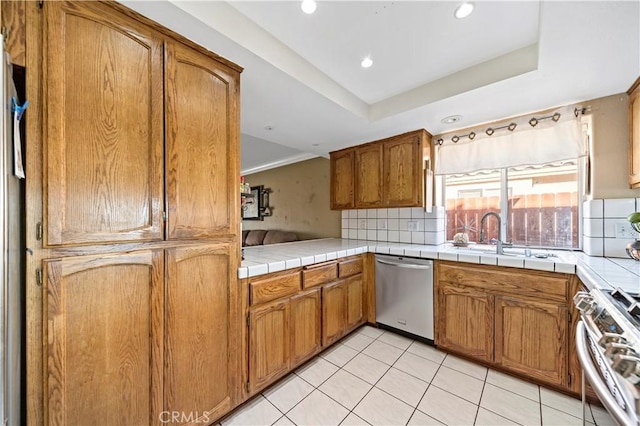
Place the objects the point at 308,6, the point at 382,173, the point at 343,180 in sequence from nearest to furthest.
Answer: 1. the point at 308,6
2. the point at 382,173
3. the point at 343,180

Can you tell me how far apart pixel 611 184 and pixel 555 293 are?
99 centimetres

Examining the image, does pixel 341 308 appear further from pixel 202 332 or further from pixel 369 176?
pixel 369 176

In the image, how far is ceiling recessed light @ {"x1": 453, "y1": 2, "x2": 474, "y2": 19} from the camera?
1.22 metres

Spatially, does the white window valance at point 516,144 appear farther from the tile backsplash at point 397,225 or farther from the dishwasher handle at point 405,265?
the dishwasher handle at point 405,265

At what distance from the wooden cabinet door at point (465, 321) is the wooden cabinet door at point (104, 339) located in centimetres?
209

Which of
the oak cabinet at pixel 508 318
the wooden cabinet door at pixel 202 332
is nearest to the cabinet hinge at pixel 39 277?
the wooden cabinet door at pixel 202 332

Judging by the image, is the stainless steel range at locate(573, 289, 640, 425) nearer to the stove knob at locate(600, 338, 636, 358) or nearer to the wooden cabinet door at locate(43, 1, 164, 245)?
the stove knob at locate(600, 338, 636, 358)

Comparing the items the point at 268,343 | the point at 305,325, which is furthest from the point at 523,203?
the point at 268,343

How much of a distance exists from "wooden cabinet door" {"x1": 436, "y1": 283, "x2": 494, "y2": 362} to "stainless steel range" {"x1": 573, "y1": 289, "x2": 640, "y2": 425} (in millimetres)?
819

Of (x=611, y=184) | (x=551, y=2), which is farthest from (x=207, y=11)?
(x=611, y=184)

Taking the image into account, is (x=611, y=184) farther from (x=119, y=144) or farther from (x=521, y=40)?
(x=119, y=144)

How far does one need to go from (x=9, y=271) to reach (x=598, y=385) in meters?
1.98

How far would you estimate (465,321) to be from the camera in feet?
6.64

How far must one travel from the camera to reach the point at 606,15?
1096 mm
